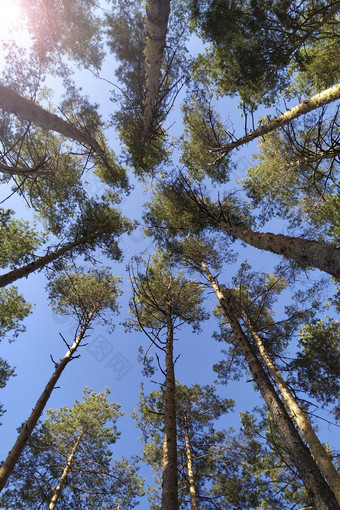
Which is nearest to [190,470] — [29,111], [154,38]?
[29,111]

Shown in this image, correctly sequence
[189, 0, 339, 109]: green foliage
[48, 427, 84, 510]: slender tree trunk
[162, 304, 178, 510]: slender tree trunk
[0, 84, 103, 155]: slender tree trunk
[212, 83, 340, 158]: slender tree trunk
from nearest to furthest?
[162, 304, 178, 510]: slender tree trunk → [0, 84, 103, 155]: slender tree trunk → [212, 83, 340, 158]: slender tree trunk → [189, 0, 339, 109]: green foliage → [48, 427, 84, 510]: slender tree trunk

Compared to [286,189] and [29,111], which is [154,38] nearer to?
[29,111]

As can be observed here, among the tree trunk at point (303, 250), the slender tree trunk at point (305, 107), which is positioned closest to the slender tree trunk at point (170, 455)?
the tree trunk at point (303, 250)

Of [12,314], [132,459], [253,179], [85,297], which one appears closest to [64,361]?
[85,297]

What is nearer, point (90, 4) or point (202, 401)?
point (90, 4)

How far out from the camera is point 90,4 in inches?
285

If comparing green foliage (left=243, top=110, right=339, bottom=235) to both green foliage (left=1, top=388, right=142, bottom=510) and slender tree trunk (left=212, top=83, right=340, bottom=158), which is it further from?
green foliage (left=1, top=388, right=142, bottom=510)

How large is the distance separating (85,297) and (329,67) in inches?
462

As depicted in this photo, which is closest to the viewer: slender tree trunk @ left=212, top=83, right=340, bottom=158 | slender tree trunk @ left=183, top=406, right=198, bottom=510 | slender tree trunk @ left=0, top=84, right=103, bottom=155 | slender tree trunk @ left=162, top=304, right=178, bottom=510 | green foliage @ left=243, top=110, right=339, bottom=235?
slender tree trunk @ left=162, top=304, right=178, bottom=510

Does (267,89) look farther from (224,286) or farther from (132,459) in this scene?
(132,459)

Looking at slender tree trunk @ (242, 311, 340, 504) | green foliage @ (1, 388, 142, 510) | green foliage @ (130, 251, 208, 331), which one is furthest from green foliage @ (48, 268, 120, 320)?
slender tree trunk @ (242, 311, 340, 504)

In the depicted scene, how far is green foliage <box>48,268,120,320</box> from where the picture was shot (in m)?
9.41

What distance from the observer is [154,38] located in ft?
15.5

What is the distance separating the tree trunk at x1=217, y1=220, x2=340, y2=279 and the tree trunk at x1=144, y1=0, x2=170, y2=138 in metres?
4.07
